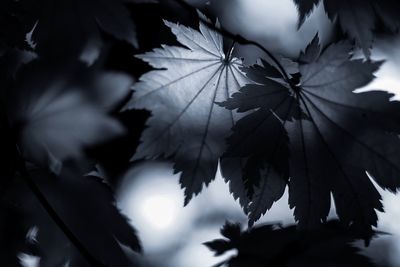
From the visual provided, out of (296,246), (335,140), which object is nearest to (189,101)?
(335,140)

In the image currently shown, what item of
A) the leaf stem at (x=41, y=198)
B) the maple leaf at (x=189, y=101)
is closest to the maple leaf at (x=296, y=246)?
the leaf stem at (x=41, y=198)

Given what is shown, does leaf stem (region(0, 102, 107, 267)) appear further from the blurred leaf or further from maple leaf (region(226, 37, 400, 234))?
maple leaf (region(226, 37, 400, 234))

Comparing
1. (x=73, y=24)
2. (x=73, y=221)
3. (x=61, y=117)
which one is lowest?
(x=73, y=221)

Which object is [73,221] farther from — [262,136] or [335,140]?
[335,140]

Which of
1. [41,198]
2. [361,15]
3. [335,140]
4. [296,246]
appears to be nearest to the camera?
[296,246]

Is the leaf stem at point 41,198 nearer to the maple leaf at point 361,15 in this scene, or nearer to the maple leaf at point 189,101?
the maple leaf at point 189,101

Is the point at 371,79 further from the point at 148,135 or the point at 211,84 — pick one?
the point at 148,135

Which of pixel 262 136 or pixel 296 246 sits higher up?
pixel 262 136
